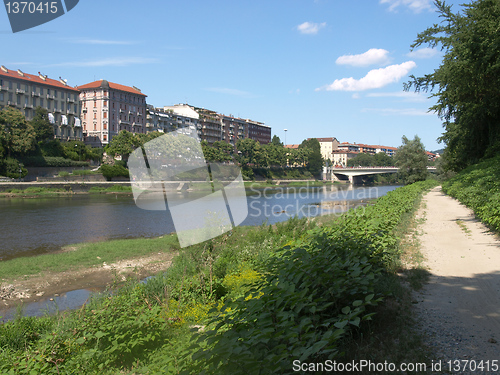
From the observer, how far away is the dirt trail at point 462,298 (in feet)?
14.2

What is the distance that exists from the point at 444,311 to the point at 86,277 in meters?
12.8

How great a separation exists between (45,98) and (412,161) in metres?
77.0

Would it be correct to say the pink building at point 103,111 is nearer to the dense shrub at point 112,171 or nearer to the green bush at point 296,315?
the dense shrub at point 112,171

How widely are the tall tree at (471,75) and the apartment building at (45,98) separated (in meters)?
78.3

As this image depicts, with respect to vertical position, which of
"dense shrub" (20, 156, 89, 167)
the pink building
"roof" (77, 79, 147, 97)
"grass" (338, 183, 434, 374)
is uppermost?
"roof" (77, 79, 147, 97)

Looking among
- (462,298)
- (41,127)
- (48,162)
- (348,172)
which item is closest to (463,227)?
(462,298)

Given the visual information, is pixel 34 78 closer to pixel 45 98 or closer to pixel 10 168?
pixel 45 98

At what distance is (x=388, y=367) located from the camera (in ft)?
12.8

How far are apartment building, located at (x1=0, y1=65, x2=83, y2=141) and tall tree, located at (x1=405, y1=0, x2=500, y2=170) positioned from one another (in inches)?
3081

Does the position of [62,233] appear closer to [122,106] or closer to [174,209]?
[174,209]

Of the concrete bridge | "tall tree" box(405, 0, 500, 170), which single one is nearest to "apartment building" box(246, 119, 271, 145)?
the concrete bridge

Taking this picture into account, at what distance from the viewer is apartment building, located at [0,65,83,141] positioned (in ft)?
255

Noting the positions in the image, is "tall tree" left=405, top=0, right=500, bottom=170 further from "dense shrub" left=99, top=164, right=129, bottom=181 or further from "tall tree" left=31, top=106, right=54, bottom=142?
"tall tree" left=31, top=106, right=54, bottom=142

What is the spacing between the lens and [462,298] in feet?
19.5
